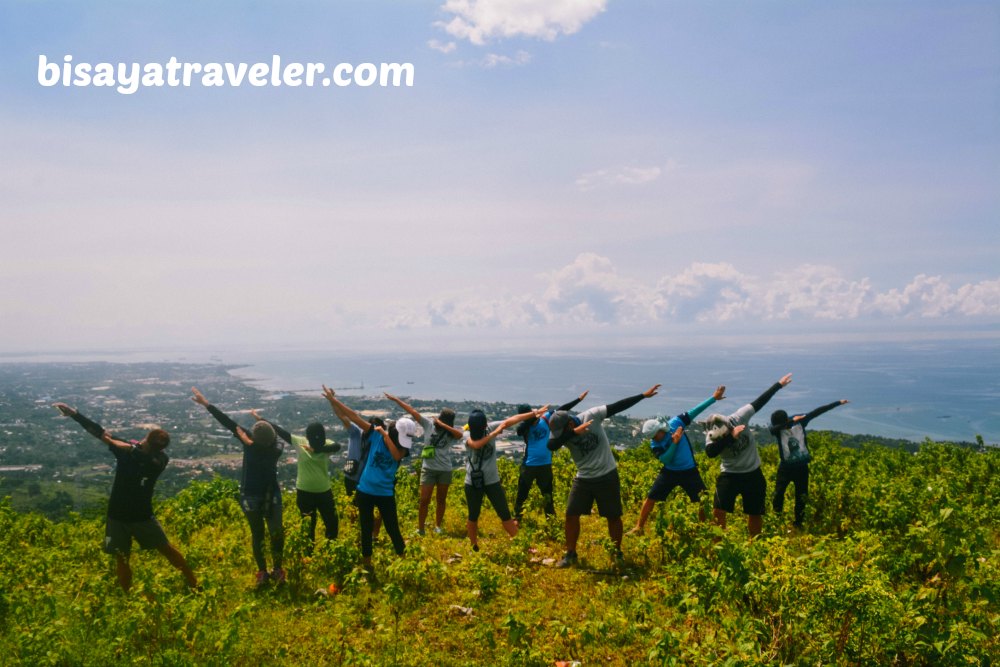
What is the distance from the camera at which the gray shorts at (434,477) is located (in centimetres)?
983

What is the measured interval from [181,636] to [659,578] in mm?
5854

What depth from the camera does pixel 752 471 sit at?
860 centimetres

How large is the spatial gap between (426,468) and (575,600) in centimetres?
371

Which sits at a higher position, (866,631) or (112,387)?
(866,631)

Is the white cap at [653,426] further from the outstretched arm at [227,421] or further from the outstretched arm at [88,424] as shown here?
the outstretched arm at [88,424]

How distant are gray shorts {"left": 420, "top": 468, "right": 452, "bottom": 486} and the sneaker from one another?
254cm

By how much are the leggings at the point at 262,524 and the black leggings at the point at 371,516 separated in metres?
1.18

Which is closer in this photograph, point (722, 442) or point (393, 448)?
point (393, 448)

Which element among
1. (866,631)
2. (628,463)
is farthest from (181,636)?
(628,463)

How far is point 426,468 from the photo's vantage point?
9836mm

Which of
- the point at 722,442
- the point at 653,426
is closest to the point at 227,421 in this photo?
the point at 653,426

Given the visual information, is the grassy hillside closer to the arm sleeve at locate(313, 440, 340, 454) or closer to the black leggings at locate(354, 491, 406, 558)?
the black leggings at locate(354, 491, 406, 558)

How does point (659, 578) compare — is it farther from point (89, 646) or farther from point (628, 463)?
point (628, 463)

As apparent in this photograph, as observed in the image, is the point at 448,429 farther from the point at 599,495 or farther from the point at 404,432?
the point at 599,495
